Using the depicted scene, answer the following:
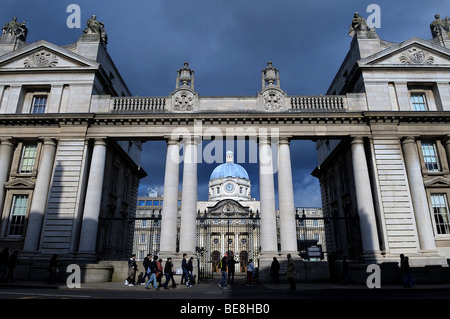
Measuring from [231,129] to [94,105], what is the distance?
10508mm

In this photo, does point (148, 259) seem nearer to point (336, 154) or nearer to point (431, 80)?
point (336, 154)

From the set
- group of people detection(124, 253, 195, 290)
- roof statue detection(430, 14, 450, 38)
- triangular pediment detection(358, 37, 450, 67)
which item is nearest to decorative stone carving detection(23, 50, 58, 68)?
group of people detection(124, 253, 195, 290)

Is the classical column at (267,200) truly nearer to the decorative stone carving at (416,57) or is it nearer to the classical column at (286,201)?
the classical column at (286,201)

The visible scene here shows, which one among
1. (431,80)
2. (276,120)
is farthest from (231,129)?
(431,80)

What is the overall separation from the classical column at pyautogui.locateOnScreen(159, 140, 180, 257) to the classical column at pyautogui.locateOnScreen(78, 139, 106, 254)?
14.9ft

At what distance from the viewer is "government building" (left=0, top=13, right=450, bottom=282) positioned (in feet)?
69.1

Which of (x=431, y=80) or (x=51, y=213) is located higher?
(x=431, y=80)

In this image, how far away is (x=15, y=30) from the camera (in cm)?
2756

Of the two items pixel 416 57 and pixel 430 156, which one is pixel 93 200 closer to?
pixel 430 156

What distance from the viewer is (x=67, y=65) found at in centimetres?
2488

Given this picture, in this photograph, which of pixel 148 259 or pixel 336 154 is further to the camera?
pixel 336 154

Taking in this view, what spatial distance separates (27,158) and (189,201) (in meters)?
12.8

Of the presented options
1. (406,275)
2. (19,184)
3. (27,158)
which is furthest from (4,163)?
(406,275)

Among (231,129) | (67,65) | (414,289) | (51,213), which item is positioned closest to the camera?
(414,289)
